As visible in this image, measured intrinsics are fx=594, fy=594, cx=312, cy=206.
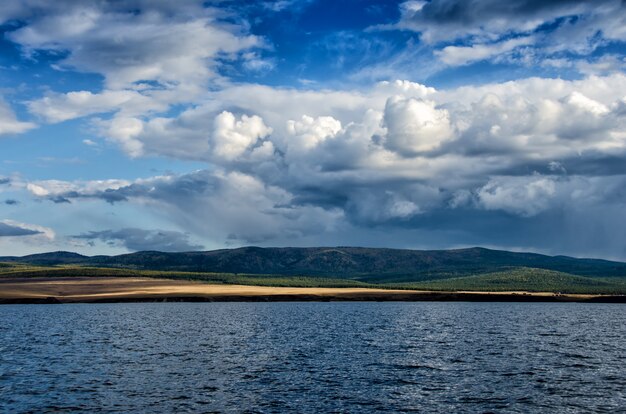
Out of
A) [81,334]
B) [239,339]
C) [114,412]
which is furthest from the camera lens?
[81,334]

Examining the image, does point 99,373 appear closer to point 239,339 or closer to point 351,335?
point 239,339

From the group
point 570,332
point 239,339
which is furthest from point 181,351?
point 570,332

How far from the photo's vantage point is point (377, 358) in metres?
85.6

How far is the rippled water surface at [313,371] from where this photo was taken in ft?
184

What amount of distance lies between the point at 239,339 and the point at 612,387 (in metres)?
66.8

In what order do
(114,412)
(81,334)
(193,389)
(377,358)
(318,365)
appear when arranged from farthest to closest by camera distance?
(81,334)
(377,358)
(318,365)
(193,389)
(114,412)

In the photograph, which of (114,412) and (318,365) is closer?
(114,412)

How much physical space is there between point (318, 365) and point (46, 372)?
34.2 metres

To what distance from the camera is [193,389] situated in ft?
204

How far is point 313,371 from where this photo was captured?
7425cm

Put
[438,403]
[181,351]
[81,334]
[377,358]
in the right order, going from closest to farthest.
Answer: 1. [438,403]
2. [377,358]
3. [181,351]
4. [81,334]

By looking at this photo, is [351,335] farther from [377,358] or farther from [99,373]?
[99,373]

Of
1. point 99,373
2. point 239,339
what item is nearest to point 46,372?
point 99,373

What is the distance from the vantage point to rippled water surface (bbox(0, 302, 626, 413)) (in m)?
56.1
